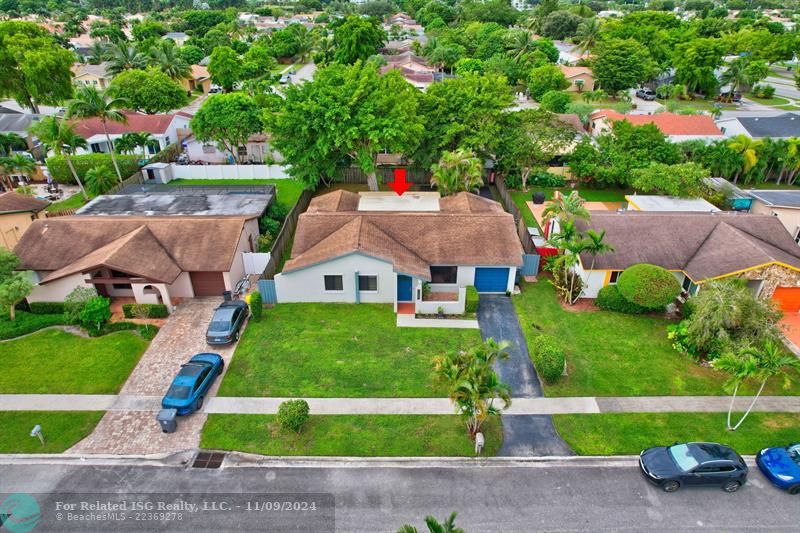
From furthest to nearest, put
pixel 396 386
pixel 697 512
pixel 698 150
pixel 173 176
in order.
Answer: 1. pixel 173 176
2. pixel 698 150
3. pixel 396 386
4. pixel 697 512

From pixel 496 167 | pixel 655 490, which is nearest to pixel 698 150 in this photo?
pixel 496 167

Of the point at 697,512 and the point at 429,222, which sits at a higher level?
the point at 429,222

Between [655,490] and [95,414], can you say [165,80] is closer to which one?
[95,414]

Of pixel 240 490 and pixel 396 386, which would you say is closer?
pixel 240 490

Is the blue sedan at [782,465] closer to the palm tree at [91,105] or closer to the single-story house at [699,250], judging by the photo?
the single-story house at [699,250]

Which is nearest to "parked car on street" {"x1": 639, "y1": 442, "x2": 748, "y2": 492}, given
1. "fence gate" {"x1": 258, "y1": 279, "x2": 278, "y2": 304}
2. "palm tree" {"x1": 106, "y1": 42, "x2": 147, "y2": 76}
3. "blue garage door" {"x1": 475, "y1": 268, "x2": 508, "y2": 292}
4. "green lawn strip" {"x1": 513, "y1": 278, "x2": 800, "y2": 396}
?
"green lawn strip" {"x1": 513, "y1": 278, "x2": 800, "y2": 396}

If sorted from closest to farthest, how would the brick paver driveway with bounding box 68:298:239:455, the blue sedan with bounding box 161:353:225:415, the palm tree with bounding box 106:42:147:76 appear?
the brick paver driveway with bounding box 68:298:239:455, the blue sedan with bounding box 161:353:225:415, the palm tree with bounding box 106:42:147:76

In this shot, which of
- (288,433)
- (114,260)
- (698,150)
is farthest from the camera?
(698,150)

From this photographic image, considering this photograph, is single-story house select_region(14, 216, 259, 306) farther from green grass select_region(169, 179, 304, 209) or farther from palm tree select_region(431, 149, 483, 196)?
palm tree select_region(431, 149, 483, 196)
